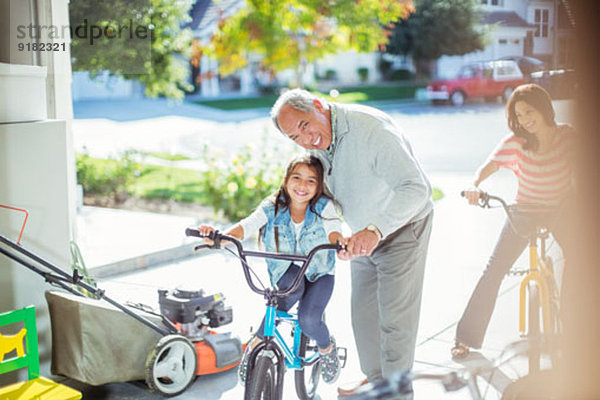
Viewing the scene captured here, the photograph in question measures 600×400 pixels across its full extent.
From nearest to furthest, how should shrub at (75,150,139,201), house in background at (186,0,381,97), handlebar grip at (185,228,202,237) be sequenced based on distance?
handlebar grip at (185,228,202,237) → shrub at (75,150,139,201) → house in background at (186,0,381,97)

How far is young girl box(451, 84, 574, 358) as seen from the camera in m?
3.03

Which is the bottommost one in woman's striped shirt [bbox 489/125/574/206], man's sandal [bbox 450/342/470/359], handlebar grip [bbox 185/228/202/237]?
man's sandal [bbox 450/342/470/359]

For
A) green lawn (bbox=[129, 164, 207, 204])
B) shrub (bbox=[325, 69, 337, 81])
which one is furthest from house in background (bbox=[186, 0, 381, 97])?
green lawn (bbox=[129, 164, 207, 204])

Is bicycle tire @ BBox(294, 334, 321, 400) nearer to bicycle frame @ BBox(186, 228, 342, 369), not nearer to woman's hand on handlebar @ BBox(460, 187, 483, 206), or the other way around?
bicycle frame @ BBox(186, 228, 342, 369)

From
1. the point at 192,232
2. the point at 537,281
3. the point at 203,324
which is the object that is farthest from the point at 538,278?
the point at 203,324

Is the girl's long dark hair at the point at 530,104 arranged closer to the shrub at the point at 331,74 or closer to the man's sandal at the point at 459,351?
the man's sandal at the point at 459,351

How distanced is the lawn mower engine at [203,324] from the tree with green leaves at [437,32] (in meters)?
1.95

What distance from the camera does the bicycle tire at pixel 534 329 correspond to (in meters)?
2.80

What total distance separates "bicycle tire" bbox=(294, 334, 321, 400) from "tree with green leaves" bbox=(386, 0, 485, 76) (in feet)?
6.04

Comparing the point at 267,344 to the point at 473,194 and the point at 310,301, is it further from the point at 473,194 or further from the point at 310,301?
the point at 473,194

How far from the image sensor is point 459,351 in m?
4.16

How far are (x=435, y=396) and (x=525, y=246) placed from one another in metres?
0.86

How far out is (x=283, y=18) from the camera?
8617 millimetres

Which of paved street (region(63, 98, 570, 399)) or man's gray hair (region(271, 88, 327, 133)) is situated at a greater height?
man's gray hair (region(271, 88, 327, 133))
